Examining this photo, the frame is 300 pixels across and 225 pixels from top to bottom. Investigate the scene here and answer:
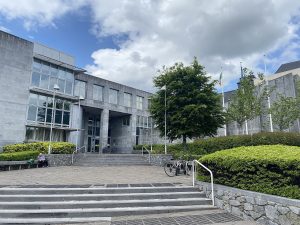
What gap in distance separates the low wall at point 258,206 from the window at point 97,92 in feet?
85.8

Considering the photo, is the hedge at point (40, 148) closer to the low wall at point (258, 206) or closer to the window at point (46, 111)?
the window at point (46, 111)

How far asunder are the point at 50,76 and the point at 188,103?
577 inches

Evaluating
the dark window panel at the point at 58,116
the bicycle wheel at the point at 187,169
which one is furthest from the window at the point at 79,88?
the bicycle wheel at the point at 187,169

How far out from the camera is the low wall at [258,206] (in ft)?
17.5

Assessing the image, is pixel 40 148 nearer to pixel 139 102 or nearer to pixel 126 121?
pixel 126 121

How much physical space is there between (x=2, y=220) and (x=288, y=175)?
719cm

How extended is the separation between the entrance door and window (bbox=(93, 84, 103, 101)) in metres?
4.34

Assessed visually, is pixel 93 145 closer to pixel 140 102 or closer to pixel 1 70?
pixel 140 102

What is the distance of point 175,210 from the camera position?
726cm

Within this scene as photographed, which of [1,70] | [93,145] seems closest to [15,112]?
[1,70]

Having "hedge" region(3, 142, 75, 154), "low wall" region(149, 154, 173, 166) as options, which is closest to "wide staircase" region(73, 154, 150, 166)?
"low wall" region(149, 154, 173, 166)

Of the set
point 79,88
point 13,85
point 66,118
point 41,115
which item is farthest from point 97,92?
point 13,85

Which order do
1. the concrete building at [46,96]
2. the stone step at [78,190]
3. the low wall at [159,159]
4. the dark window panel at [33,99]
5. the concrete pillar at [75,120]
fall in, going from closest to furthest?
1. the stone step at [78,190]
2. the low wall at [159,159]
3. the concrete building at [46,96]
4. the dark window panel at [33,99]
5. the concrete pillar at [75,120]

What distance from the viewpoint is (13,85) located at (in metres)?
21.8
